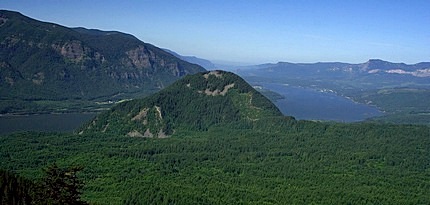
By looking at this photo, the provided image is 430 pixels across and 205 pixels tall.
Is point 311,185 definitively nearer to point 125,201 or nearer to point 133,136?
point 125,201

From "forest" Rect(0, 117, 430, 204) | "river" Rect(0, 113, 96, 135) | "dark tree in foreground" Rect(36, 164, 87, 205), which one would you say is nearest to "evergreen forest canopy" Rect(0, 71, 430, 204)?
"forest" Rect(0, 117, 430, 204)

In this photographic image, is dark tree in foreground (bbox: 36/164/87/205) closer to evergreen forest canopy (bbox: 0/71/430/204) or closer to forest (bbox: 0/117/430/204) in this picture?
evergreen forest canopy (bbox: 0/71/430/204)

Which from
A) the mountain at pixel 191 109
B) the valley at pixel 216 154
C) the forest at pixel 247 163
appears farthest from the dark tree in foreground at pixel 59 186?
the mountain at pixel 191 109

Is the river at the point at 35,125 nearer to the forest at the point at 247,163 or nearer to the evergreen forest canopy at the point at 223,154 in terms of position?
the evergreen forest canopy at the point at 223,154

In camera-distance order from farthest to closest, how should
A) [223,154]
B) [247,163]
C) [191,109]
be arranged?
[191,109]
[223,154]
[247,163]

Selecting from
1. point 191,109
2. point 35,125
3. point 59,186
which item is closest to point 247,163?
point 191,109

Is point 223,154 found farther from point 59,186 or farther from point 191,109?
point 59,186
